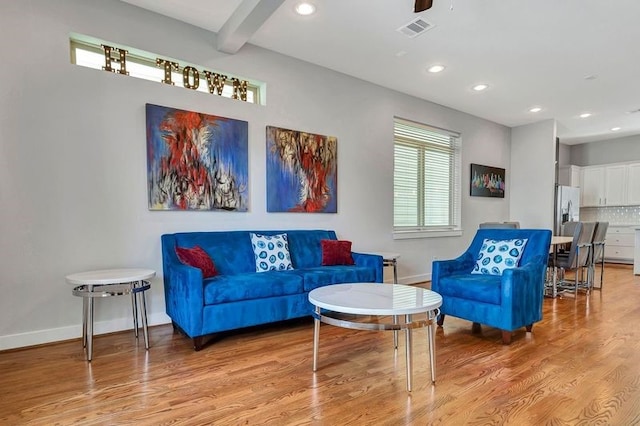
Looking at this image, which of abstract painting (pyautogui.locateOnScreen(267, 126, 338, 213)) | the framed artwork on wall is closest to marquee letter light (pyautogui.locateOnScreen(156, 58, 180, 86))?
abstract painting (pyautogui.locateOnScreen(267, 126, 338, 213))

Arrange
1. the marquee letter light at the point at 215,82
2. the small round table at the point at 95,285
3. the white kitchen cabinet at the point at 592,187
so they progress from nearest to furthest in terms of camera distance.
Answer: the small round table at the point at 95,285
the marquee letter light at the point at 215,82
the white kitchen cabinet at the point at 592,187

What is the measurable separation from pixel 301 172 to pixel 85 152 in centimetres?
212

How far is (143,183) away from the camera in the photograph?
3232mm

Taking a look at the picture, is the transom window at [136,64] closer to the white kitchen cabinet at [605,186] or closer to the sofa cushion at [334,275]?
the sofa cushion at [334,275]

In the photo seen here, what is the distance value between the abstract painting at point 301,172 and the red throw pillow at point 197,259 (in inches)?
42.5

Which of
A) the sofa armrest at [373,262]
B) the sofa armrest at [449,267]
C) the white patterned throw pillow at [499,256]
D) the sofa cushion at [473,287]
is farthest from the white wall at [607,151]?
the sofa armrest at [373,262]

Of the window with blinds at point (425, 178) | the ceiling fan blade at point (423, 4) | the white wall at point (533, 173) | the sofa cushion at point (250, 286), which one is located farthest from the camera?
the white wall at point (533, 173)

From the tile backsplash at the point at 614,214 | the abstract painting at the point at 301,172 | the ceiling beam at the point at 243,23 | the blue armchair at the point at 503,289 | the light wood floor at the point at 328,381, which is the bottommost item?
the light wood floor at the point at 328,381

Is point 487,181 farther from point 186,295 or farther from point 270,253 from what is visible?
point 186,295

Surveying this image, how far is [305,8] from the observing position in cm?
315

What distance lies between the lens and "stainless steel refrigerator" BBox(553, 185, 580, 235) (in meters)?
6.68

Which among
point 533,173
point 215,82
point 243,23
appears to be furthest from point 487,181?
point 243,23

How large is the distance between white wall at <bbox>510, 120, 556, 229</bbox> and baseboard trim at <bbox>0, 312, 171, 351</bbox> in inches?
257

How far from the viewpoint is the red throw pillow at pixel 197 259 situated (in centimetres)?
301
